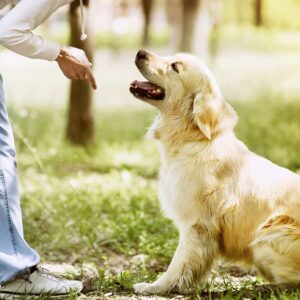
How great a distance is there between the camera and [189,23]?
48.4ft

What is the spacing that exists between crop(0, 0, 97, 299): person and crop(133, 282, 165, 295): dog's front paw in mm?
447

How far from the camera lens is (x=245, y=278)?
4.54m

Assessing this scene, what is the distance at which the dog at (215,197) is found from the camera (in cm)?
398

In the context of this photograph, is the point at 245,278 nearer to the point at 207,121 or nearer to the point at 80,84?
the point at 207,121

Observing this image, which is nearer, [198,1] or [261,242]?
[261,242]

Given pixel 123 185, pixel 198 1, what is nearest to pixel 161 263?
pixel 123 185

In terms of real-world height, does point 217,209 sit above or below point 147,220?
above

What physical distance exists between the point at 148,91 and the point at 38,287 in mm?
1373

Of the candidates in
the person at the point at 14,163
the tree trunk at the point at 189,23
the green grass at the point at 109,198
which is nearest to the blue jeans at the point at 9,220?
the person at the point at 14,163

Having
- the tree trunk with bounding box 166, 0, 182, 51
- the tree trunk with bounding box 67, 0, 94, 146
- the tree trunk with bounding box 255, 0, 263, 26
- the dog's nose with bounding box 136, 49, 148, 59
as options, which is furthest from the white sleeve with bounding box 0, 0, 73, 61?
the tree trunk with bounding box 255, 0, 263, 26

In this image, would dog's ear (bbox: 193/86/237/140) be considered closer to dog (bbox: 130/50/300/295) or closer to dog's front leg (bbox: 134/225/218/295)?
dog (bbox: 130/50/300/295)

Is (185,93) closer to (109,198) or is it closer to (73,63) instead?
(73,63)

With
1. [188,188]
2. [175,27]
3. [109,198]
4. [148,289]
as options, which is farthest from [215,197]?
[175,27]

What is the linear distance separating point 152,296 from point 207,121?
1.06 metres
